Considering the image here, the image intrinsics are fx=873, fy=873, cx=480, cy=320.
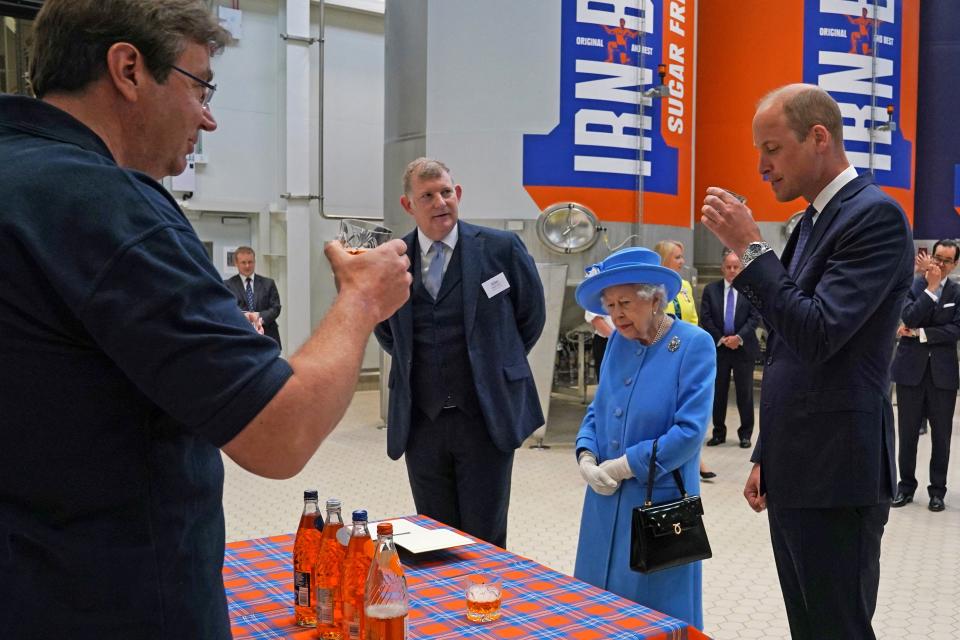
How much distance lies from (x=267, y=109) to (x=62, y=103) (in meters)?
10.1

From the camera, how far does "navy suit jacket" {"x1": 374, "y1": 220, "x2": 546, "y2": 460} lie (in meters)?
3.20

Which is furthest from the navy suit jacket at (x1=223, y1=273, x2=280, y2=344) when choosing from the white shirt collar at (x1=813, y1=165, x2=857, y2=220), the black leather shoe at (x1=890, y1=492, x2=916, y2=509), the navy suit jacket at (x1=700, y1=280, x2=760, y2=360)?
the white shirt collar at (x1=813, y1=165, x2=857, y2=220)

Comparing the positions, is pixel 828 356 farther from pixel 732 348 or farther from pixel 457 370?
pixel 732 348

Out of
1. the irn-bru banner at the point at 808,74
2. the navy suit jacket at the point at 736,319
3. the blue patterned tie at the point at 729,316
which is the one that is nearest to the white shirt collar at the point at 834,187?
the navy suit jacket at the point at 736,319

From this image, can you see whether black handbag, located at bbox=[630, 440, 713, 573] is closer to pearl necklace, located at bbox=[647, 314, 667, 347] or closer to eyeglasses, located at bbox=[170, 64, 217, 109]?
pearl necklace, located at bbox=[647, 314, 667, 347]

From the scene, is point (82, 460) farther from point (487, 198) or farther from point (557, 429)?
point (557, 429)

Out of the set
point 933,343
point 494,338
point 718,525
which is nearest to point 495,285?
point 494,338

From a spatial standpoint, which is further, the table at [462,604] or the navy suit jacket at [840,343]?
the navy suit jacket at [840,343]

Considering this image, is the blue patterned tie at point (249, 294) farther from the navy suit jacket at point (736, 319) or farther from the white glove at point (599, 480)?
the white glove at point (599, 480)

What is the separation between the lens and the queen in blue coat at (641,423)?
8.55 feet

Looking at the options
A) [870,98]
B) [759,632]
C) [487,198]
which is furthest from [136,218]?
[870,98]

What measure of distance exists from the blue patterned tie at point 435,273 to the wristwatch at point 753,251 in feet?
4.61

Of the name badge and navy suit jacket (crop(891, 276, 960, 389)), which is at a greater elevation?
the name badge

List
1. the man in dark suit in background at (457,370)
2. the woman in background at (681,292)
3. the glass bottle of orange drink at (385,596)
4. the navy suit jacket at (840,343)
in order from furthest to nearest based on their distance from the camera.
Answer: the woman in background at (681,292), the man in dark suit in background at (457,370), the navy suit jacket at (840,343), the glass bottle of orange drink at (385,596)
